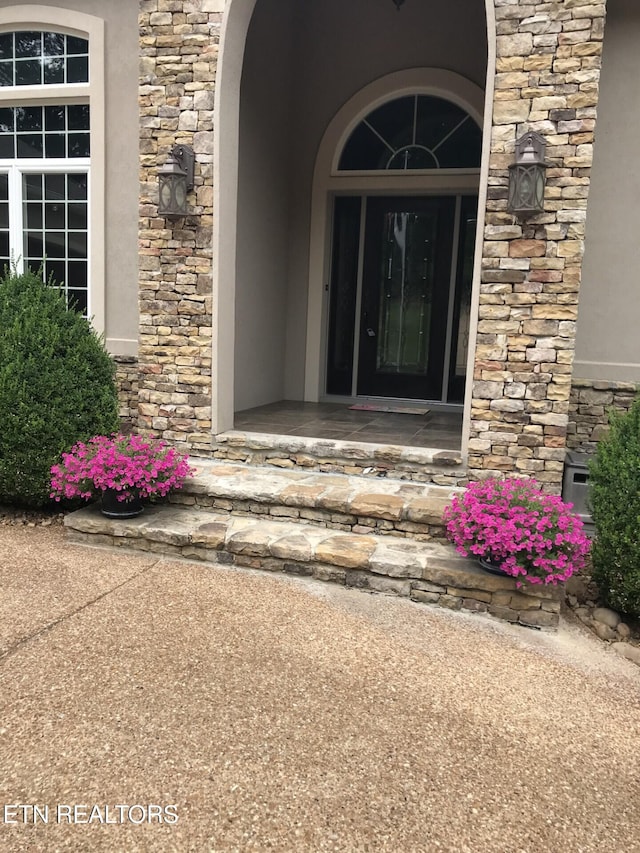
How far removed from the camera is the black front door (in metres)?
7.05

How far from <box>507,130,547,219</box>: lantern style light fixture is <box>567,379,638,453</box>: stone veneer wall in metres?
1.59

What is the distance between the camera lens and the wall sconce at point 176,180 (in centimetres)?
473

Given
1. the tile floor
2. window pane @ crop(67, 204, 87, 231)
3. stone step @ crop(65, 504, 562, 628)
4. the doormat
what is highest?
window pane @ crop(67, 204, 87, 231)

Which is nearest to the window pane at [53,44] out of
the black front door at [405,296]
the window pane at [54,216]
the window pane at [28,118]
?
the window pane at [28,118]

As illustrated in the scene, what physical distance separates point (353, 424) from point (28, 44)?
473 cm

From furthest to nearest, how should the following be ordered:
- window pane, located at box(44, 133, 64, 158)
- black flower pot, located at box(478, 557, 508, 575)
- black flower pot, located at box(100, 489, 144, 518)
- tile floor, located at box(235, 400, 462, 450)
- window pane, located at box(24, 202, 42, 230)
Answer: window pane, located at box(24, 202, 42, 230) → window pane, located at box(44, 133, 64, 158) → tile floor, located at box(235, 400, 462, 450) → black flower pot, located at box(100, 489, 144, 518) → black flower pot, located at box(478, 557, 508, 575)

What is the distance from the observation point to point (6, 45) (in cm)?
597

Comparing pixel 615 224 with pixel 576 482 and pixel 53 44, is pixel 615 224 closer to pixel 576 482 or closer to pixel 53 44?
pixel 576 482

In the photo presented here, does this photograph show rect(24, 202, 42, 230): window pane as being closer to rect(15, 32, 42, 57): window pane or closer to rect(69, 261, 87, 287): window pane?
rect(69, 261, 87, 287): window pane

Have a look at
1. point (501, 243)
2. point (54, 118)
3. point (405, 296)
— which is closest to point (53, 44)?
point (54, 118)

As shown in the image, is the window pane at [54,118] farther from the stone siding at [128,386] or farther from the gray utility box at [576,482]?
the gray utility box at [576,482]

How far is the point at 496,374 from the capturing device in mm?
4371

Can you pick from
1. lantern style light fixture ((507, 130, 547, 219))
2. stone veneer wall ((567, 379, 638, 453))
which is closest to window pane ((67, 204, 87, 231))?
lantern style light fixture ((507, 130, 547, 219))

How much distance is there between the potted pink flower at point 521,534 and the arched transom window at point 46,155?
4253mm
